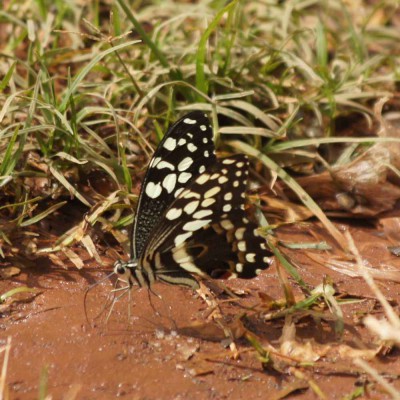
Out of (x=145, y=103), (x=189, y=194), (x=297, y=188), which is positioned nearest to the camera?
(x=189, y=194)

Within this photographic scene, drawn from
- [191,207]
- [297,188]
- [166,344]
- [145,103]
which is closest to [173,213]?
[191,207]

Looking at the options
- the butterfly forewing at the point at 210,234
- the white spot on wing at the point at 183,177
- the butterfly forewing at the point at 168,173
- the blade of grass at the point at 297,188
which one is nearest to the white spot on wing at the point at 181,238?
the butterfly forewing at the point at 210,234

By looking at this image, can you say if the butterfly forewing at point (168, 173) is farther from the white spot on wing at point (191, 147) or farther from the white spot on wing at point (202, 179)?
the white spot on wing at point (202, 179)

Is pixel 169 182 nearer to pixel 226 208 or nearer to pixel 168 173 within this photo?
pixel 168 173

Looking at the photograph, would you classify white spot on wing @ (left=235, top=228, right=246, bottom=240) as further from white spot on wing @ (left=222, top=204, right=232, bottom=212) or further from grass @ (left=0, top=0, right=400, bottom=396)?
grass @ (left=0, top=0, right=400, bottom=396)

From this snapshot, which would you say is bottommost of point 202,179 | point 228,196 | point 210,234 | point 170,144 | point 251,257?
point 251,257

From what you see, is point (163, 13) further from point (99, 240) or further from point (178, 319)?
point (178, 319)

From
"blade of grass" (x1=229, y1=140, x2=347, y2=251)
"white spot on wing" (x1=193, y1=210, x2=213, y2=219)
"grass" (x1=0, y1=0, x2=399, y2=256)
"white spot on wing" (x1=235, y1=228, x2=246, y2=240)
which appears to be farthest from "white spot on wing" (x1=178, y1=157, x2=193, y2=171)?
"blade of grass" (x1=229, y1=140, x2=347, y2=251)
